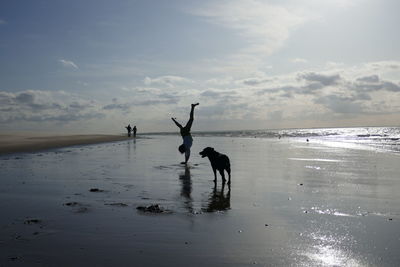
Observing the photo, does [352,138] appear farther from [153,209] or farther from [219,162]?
[153,209]

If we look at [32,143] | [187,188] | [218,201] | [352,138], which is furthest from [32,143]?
[352,138]

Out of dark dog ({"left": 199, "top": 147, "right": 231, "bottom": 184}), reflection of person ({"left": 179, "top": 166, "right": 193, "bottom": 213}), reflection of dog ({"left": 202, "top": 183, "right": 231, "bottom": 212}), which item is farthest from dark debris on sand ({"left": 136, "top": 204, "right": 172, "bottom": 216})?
dark dog ({"left": 199, "top": 147, "right": 231, "bottom": 184})

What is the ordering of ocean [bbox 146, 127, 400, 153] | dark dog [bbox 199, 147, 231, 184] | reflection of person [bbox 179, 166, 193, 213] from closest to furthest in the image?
reflection of person [bbox 179, 166, 193, 213]
dark dog [bbox 199, 147, 231, 184]
ocean [bbox 146, 127, 400, 153]

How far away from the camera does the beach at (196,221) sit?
5.02 m

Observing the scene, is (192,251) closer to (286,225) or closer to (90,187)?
(286,225)

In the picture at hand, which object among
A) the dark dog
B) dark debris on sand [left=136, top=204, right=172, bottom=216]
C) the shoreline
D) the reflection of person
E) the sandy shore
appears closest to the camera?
dark debris on sand [left=136, top=204, right=172, bottom=216]

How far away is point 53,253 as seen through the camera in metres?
5.02

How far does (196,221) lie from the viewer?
698cm

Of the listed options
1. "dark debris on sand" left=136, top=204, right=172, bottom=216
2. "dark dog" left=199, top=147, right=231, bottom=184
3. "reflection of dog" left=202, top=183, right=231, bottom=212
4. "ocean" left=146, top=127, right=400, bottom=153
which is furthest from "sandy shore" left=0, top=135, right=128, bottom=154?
"ocean" left=146, top=127, right=400, bottom=153

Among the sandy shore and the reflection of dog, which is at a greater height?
the sandy shore

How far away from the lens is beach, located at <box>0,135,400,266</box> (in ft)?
16.5

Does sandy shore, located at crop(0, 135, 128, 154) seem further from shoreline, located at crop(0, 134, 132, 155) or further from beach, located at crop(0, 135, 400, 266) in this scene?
beach, located at crop(0, 135, 400, 266)

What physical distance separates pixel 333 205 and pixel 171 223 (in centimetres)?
405

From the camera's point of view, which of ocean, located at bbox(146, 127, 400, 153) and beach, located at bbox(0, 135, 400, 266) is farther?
ocean, located at bbox(146, 127, 400, 153)
